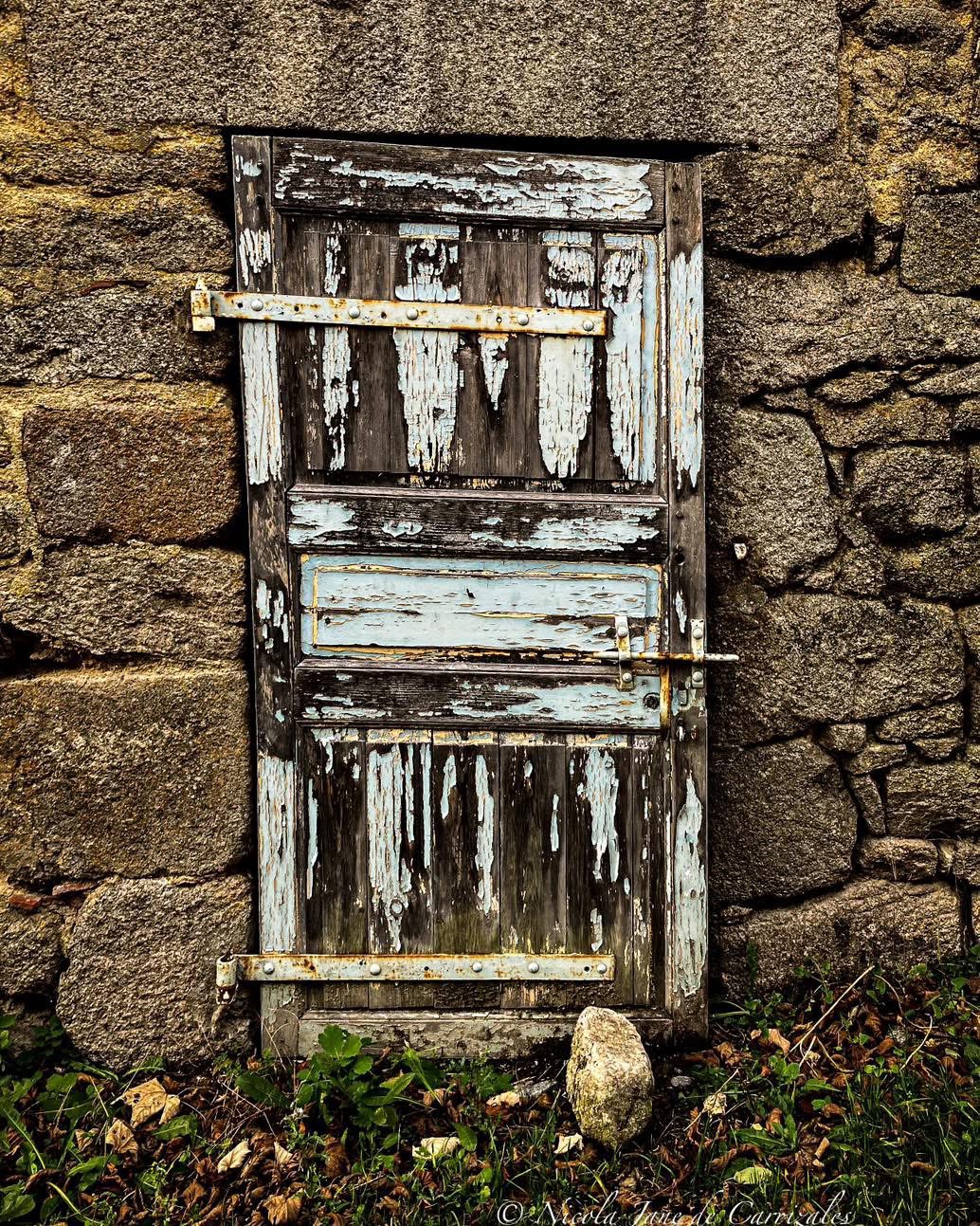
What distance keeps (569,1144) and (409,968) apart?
0.51 metres

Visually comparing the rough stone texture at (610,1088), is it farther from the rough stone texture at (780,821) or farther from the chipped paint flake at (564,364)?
the chipped paint flake at (564,364)

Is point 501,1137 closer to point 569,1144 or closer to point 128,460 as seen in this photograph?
point 569,1144

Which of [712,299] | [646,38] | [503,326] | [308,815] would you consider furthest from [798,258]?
[308,815]

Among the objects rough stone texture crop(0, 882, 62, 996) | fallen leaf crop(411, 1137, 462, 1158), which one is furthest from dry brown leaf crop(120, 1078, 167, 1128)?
fallen leaf crop(411, 1137, 462, 1158)

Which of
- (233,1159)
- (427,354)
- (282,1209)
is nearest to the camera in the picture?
(282,1209)

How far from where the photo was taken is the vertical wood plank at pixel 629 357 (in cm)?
220

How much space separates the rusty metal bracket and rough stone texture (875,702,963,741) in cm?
92

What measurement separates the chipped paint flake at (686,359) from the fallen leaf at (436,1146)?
1542mm

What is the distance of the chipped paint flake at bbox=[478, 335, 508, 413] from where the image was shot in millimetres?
2178

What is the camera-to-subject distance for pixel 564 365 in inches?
86.4

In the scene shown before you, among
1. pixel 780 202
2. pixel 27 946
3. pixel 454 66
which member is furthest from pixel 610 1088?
pixel 454 66

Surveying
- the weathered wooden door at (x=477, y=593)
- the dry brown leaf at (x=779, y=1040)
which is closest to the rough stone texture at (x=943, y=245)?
the weathered wooden door at (x=477, y=593)

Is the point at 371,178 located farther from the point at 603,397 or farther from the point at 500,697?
the point at 500,697

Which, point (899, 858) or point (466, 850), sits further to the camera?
point (899, 858)
